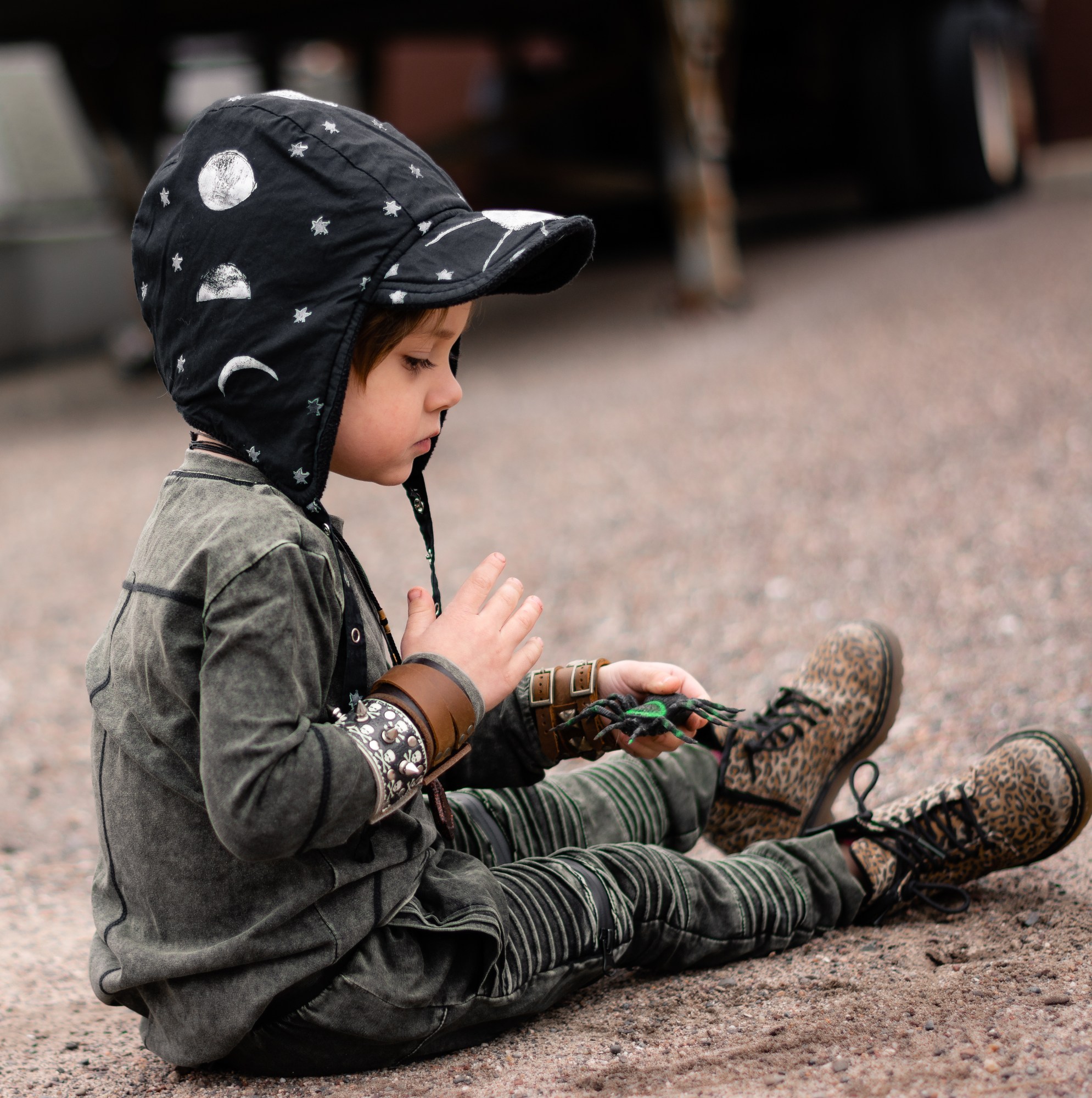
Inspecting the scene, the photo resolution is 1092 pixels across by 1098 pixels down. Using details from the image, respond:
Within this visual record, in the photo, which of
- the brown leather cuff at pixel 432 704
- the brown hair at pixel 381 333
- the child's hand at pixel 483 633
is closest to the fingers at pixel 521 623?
the child's hand at pixel 483 633

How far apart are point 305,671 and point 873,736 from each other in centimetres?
109

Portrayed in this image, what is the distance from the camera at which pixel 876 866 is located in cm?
186

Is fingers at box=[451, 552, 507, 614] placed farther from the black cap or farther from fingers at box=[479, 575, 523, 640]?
the black cap

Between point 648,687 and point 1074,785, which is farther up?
point 648,687

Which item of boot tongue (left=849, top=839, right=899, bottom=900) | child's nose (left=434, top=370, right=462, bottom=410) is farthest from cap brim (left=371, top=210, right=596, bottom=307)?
boot tongue (left=849, top=839, right=899, bottom=900)

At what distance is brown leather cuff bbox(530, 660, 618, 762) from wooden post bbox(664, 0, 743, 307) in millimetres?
5517

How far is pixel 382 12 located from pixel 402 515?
4.12m

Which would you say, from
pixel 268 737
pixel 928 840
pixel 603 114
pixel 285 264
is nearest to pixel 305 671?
pixel 268 737

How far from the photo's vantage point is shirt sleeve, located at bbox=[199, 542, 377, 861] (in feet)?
4.16

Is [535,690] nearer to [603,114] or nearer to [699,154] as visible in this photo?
[699,154]

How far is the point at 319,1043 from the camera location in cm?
148

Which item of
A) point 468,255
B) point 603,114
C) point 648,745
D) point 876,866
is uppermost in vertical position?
point 603,114

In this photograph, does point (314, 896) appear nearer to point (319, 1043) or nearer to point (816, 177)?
point (319, 1043)

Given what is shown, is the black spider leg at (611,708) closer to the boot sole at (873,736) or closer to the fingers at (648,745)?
the fingers at (648,745)
